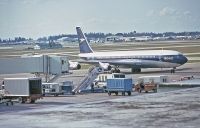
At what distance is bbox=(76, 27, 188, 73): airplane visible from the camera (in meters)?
94.6

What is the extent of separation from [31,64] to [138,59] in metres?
37.8

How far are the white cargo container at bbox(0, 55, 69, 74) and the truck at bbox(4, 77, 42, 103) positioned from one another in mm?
8936

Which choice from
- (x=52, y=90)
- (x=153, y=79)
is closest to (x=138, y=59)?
(x=153, y=79)

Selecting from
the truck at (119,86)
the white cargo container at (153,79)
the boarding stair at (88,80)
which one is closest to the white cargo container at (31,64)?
the boarding stair at (88,80)

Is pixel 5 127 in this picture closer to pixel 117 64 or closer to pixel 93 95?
pixel 93 95

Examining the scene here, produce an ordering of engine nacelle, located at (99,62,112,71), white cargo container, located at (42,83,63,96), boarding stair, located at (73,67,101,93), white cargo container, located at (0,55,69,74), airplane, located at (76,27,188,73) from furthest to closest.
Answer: engine nacelle, located at (99,62,112,71), airplane, located at (76,27,188,73), boarding stair, located at (73,67,101,93), white cargo container, located at (0,55,69,74), white cargo container, located at (42,83,63,96)

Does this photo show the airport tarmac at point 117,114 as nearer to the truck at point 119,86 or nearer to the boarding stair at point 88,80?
the truck at point 119,86

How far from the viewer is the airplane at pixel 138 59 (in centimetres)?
9462

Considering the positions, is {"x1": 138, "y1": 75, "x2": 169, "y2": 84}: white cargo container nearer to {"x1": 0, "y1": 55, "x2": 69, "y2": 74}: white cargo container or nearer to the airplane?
{"x1": 0, "y1": 55, "x2": 69, "y2": 74}: white cargo container

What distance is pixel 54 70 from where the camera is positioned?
64000 millimetres

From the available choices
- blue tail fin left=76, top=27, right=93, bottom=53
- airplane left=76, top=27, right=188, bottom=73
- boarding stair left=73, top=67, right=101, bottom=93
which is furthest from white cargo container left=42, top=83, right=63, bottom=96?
blue tail fin left=76, top=27, right=93, bottom=53

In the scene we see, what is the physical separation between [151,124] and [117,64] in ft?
216

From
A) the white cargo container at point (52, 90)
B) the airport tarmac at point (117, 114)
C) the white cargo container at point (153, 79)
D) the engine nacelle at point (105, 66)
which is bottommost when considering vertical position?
the airport tarmac at point (117, 114)

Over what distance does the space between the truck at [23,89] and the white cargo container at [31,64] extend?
894 centimetres
